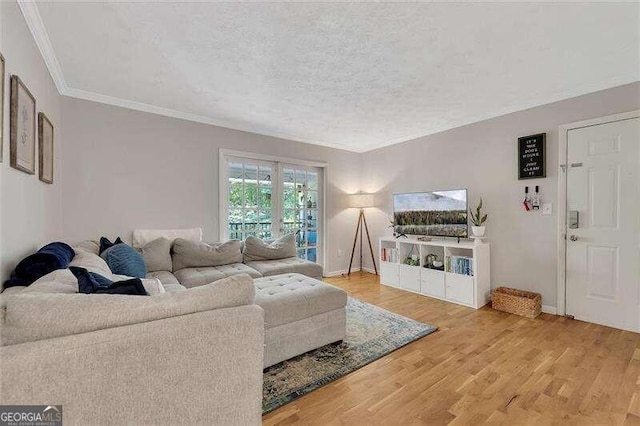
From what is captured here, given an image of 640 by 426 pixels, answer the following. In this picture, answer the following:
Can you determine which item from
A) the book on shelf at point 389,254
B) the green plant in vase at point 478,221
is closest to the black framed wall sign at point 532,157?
the green plant in vase at point 478,221

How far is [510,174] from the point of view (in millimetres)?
3363

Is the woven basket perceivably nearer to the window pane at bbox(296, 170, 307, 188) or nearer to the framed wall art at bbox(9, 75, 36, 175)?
the window pane at bbox(296, 170, 307, 188)

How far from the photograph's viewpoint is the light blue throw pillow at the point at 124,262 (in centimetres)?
220

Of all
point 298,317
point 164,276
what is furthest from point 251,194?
point 298,317

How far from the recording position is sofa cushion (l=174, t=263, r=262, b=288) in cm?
274

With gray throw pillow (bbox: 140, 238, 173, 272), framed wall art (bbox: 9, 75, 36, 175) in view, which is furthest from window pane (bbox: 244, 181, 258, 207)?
framed wall art (bbox: 9, 75, 36, 175)

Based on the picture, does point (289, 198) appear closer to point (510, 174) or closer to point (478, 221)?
point (478, 221)

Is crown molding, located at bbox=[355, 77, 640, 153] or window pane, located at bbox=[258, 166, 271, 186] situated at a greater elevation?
crown molding, located at bbox=[355, 77, 640, 153]

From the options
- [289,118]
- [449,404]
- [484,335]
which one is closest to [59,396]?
[449,404]

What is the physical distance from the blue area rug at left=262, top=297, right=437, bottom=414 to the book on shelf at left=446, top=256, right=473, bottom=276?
3.46ft

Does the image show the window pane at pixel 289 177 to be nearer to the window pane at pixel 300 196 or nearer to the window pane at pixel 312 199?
the window pane at pixel 300 196

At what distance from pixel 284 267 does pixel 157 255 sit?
4.55ft

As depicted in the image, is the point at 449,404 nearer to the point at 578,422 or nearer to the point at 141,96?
the point at 578,422

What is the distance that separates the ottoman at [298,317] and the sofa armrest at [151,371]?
0.97 metres
